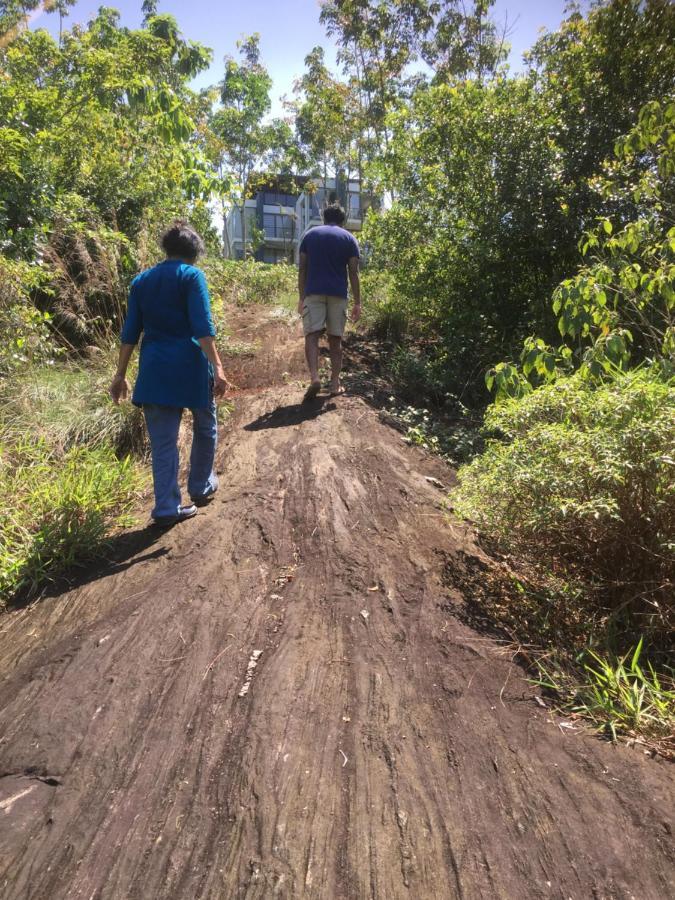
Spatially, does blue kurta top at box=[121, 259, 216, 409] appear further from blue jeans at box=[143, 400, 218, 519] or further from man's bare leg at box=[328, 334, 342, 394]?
man's bare leg at box=[328, 334, 342, 394]

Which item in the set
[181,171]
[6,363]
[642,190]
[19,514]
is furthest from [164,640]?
[181,171]

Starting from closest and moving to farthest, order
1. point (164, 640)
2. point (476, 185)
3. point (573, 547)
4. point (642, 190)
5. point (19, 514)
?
1. point (164, 640)
2. point (573, 547)
3. point (19, 514)
4. point (642, 190)
5. point (476, 185)

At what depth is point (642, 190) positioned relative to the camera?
12.3 ft

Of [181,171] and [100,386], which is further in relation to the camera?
[181,171]

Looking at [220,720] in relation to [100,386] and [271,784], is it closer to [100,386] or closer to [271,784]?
[271,784]

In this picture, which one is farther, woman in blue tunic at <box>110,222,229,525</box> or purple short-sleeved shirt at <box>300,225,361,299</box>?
purple short-sleeved shirt at <box>300,225,361,299</box>

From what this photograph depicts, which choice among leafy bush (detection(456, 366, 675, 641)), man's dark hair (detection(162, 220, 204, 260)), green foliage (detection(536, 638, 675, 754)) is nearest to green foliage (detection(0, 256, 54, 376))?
man's dark hair (detection(162, 220, 204, 260))

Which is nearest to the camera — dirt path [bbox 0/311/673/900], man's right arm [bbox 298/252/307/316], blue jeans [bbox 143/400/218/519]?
dirt path [bbox 0/311/673/900]

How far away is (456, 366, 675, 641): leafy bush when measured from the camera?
2488 mm

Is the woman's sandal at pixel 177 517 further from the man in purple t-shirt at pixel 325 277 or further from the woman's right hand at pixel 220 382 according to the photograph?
the man in purple t-shirt at pixel 325 277

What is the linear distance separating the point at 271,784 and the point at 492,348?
20.6 ft

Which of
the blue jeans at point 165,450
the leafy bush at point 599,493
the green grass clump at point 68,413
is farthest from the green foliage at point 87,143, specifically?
the leafy bush at point 599,493

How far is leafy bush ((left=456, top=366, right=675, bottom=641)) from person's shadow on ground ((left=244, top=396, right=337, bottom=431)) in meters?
2.35

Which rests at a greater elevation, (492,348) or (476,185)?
(476,185)
